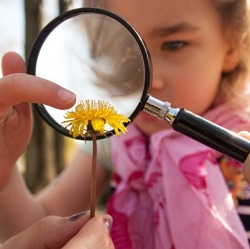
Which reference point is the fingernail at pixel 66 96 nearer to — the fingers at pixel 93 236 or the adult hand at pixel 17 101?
the adult hand at pixel 17 101

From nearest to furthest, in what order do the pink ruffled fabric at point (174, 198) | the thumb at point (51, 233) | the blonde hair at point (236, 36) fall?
the thumb at point (51, 233) < the pink ruffled fabric at point (174, 198) < the blonde hair at point (236, 36)

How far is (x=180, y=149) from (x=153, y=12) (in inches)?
Answer: 17.5

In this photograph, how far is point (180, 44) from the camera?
145cm

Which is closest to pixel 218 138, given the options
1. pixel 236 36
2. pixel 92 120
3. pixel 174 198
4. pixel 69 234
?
pixel 92 120

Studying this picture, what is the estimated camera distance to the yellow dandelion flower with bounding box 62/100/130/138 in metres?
0.85

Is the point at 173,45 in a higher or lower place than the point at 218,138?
higher

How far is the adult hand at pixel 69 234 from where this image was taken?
2.81 feet

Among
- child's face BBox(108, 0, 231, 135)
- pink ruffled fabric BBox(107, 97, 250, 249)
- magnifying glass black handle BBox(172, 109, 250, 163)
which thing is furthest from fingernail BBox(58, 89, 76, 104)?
pink ruffled fabric BBox(107, 97, 250, 249)

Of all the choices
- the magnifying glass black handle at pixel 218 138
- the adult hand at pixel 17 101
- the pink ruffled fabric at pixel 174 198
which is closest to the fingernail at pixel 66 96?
the adult hand at pixel 17 101

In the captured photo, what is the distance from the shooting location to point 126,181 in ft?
5.40

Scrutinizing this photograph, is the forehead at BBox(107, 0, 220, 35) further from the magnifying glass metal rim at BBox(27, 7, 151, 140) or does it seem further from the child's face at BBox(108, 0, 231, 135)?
the magnifying glass metal rim at BBox(27, 7, 151, 140)

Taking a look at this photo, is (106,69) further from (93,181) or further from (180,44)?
(93,181)

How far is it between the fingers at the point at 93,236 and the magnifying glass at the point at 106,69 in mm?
173

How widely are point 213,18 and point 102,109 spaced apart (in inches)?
30.3
